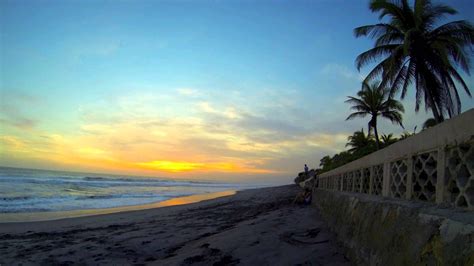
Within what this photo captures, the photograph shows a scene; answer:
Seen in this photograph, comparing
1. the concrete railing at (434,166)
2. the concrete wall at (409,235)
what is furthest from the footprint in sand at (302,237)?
the concrete railing at (434,166)

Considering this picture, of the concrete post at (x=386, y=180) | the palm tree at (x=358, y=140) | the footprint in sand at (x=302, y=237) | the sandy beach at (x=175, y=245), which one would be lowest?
the sandy beach at (x=175, y=245)

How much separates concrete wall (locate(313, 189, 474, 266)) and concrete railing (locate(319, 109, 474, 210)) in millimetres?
202

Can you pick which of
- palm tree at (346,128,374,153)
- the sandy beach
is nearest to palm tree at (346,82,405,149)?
palm tree at (346,128,374,153)

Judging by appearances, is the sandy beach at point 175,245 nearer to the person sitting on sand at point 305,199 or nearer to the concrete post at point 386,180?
the concrete post at point 386,180

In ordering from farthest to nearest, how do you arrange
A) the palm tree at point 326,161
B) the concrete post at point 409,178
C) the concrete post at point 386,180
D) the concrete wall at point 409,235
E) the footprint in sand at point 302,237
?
1. the palm tree at point 326,161
2. the footprint in sand at point 302,237
3. the concrete post at point 386,180
4. the concrete post at point 409,178
5. the concrete wall at point 409,235

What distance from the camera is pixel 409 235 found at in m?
3.42

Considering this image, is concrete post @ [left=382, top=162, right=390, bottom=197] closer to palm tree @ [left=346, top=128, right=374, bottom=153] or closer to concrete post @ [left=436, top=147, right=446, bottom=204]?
concrete post @ [left=436, top=147, right=446, bottom=204]

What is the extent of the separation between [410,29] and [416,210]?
16947mm

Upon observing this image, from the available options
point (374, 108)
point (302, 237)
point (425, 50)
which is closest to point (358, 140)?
point (374, 108)

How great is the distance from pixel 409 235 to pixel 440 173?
0.70 metres

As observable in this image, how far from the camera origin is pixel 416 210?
3.53 metres

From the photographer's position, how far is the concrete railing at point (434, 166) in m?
3.18

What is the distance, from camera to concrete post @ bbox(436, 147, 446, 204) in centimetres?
353

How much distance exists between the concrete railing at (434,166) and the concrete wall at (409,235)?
0.20 meters
